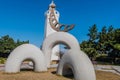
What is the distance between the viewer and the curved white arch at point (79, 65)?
43.5 feet

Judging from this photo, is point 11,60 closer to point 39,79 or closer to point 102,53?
point 39,79

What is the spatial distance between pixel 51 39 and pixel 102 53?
29.9m

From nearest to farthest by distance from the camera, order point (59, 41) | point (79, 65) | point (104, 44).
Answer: point (79, 65), point (59, 41), point (104, 44)

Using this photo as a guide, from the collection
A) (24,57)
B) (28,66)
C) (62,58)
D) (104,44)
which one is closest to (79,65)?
(62,58)

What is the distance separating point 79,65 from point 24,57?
509 cm

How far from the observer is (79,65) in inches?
543

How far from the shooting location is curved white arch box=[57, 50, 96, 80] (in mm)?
13258

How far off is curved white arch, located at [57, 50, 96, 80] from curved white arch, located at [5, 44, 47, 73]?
245 centimetres

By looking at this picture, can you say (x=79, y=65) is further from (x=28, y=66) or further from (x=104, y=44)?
(x=104, y=44)

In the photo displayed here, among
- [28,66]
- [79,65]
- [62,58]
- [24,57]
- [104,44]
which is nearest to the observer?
[79,65]

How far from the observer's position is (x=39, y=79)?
564 inches

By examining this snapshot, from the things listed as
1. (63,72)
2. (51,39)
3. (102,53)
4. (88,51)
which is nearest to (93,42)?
(102,53)

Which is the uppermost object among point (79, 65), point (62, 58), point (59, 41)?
point (59, 41)

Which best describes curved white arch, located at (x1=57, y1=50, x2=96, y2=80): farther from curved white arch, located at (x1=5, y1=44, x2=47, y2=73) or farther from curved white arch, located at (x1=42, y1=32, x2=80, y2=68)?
curved white arch, located at (x1=42, y1=32, x2=80, y2=68)
